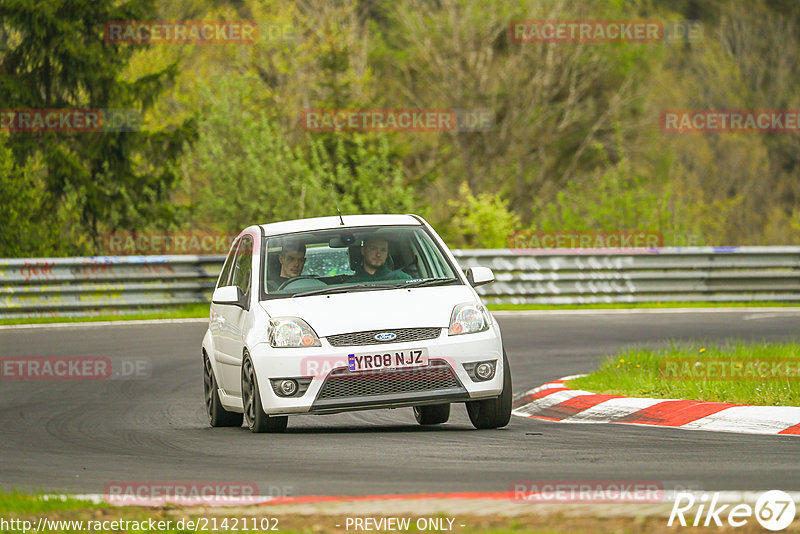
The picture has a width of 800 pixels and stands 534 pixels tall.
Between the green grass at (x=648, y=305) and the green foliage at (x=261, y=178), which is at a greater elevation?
the green foliage at (x=261, y=178)

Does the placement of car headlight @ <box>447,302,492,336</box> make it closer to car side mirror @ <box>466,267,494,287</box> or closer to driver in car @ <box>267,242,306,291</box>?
car side mirror @ <box>466,267,494,287</box>

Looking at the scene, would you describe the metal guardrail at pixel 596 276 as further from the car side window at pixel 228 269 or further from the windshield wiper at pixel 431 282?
the windshield wiper at pixel 431 282

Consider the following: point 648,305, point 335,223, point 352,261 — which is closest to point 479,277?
point 352,261

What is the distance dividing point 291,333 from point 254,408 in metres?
0.68

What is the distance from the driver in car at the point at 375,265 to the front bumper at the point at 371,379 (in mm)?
1073

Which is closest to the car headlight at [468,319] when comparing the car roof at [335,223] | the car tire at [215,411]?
the car roof at [335,223]

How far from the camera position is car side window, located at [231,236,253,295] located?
10914 mm

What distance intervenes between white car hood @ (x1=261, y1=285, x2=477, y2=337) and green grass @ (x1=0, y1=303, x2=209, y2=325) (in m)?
12.2

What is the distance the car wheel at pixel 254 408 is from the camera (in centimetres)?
977

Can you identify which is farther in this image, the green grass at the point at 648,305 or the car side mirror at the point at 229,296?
the green grass at the point at 648,305

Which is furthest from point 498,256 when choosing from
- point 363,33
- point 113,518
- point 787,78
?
point 787,78

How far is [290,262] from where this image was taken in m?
10.6

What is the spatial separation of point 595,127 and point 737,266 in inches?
978

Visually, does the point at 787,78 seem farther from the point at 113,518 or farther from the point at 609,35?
the point at 113,518
